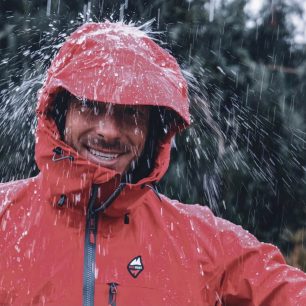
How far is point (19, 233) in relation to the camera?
9.13ft

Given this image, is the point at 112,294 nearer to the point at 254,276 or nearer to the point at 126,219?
the point at 126,219

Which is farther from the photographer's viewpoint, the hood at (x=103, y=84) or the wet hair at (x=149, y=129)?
the wet hair at (x=149, y=129)

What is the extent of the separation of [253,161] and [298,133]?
0.36 m

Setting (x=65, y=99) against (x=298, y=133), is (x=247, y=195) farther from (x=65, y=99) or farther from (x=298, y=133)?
(x=65, y=99)

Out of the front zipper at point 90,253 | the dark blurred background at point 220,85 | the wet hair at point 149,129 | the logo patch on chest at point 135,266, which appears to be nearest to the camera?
the front zipper at point 90,253

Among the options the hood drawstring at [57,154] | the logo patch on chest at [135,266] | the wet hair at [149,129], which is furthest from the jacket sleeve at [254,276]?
the hood drawstring at [57,154]

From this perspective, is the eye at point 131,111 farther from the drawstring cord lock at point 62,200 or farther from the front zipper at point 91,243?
the drawstring cord lock at point 62,200

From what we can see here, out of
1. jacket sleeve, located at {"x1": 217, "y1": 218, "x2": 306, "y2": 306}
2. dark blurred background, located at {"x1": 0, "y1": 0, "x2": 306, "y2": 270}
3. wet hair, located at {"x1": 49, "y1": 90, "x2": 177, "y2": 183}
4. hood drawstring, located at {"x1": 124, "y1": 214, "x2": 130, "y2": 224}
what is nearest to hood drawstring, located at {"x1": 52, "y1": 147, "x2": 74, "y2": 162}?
wet hair, located at {"x1": 49, "y1": 90, "x2": 177, "y2": 183}

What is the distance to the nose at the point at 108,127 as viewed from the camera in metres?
2.89

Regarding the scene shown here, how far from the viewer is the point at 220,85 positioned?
443cm

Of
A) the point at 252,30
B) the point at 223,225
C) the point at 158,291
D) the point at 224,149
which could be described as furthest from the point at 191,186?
the point at 158,291

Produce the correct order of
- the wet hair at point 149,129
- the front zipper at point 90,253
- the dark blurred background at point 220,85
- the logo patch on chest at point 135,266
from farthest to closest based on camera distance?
1. the dark blurred background at point 220,85
2. the wet hair at point 149,129
3. the logo patch on chest at point 135,266
4. the front zipper at point 90,253

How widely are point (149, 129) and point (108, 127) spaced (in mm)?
511

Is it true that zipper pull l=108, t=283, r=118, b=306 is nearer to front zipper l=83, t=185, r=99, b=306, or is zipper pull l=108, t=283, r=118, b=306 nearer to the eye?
front zipper l=83, t=185, r=99, b=306
